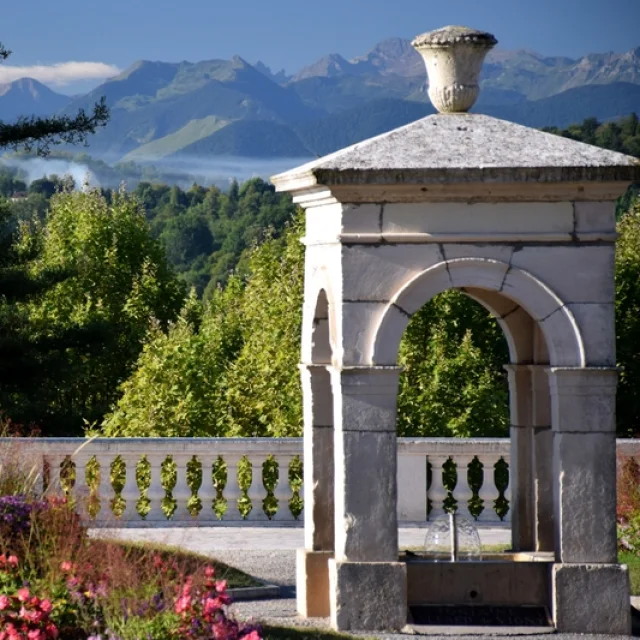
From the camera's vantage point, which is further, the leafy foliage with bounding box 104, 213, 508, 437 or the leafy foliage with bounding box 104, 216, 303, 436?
the leafy foliage with bounding box 104, 213, 508, 437

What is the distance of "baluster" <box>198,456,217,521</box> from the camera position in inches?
494

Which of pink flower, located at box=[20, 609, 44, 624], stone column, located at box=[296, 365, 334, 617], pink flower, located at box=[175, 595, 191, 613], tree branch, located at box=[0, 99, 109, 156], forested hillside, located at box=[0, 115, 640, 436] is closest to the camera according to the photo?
pink flower, located at box=[175, 595, 191, 613]

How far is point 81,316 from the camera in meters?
33.7

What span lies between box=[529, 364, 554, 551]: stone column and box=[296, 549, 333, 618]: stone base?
136cm

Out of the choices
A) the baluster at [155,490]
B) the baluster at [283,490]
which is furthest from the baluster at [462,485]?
the baluster at [155,490]

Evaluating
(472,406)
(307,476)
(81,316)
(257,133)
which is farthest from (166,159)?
(307,476)

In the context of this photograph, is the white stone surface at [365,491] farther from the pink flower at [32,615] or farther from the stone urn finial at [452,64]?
the stone urn finial at [452,64]

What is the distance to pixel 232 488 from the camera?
12.6 meters

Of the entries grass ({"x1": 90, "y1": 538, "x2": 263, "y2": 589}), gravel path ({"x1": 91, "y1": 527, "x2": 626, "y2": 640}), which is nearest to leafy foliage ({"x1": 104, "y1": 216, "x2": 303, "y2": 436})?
gravel path ({"x1": 91, "y1": 527, "x2": 626, "y2": 640})

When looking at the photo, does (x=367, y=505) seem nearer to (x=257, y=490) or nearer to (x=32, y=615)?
(x=32, y=615)

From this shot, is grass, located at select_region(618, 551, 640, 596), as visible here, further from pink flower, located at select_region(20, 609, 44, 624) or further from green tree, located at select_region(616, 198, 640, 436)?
green tree, located at select_region(616, 198, 640, 436)

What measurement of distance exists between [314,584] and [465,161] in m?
2.76

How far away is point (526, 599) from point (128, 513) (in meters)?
5.02

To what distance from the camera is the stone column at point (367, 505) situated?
26.4ft
